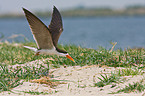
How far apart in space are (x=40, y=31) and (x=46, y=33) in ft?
0.35

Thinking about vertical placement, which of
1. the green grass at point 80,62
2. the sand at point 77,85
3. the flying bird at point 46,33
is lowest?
the sand at point 77,85

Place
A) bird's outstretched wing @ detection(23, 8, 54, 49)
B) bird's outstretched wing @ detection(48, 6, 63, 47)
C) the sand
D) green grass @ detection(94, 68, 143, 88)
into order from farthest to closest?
bird's outstretched wing @ detection(48, 6, 63, 47)
bird's outstretched wing @ detection(23, 8, 54, 49)
green grass @ detection(94, 68, 143, 88)
the sand

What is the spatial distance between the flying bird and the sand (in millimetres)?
421

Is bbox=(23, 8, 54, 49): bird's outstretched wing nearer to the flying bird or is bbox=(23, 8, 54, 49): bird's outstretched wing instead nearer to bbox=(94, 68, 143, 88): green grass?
the flying bird

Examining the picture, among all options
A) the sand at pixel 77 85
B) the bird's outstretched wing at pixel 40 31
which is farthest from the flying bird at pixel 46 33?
the sand at pixel 77 85

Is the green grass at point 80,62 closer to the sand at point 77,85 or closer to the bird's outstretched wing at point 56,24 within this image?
the sand at point 77,85

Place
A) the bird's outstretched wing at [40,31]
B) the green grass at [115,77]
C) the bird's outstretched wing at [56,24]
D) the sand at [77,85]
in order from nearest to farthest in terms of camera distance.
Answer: the sand at [77,85] < the green grass at [115,77] < the bird's outstretched wing at [40,31] < the bird's outstretched wing at [56,24]

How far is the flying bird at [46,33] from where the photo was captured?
390cm

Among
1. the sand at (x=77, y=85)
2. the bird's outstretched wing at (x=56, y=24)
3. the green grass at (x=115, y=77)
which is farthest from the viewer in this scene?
the bird's outstretched wing at (x=56, y=24)

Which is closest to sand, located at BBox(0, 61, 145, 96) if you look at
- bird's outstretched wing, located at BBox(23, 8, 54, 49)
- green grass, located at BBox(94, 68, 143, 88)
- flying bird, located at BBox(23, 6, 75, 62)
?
green grass, located at BBox(94, 68, 143, 88)

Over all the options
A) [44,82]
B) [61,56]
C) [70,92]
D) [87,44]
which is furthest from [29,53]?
[70,92]

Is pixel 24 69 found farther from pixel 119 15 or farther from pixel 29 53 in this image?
pixel 119 15

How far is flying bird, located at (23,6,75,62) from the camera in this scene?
12.8 ft

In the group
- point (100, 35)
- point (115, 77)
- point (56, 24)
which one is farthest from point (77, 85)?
point (100, 35)
